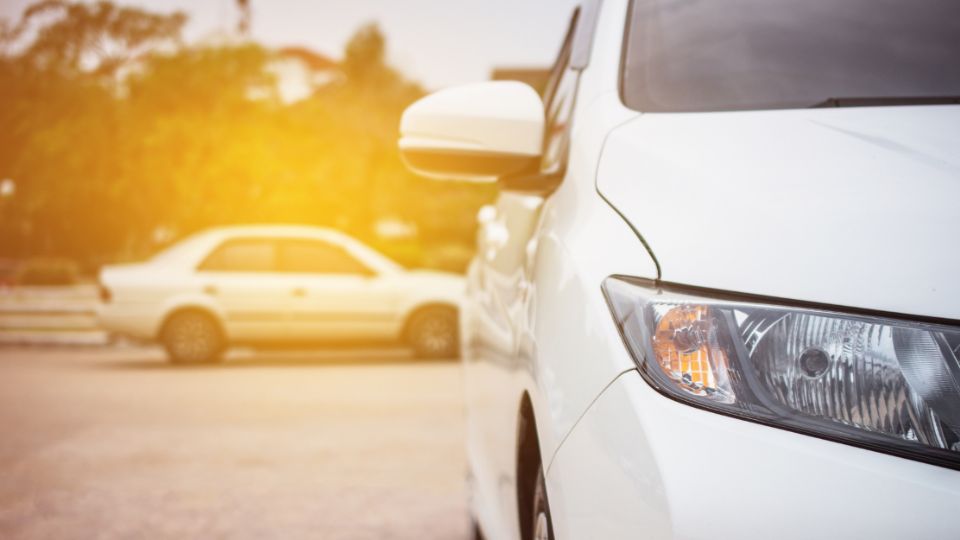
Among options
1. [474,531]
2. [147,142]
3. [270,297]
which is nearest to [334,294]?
[270,297]

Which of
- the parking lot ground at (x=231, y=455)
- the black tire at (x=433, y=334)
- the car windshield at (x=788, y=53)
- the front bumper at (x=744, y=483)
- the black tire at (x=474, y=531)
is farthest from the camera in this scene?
the black tire at (x=433, y=334)

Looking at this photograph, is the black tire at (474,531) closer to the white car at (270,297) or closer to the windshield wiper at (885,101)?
the windshield wiper at (885,101)

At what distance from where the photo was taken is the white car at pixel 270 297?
13.1 metres

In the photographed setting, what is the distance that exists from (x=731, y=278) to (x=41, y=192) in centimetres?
3351

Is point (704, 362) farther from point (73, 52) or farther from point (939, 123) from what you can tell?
point (73, 52)

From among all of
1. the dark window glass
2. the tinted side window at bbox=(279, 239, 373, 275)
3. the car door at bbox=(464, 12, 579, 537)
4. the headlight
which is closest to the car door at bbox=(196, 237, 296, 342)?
the dark window glass

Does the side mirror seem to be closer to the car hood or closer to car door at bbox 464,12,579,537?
car door at bbox 464,12,579,537

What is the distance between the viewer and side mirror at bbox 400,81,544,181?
8.64 ft

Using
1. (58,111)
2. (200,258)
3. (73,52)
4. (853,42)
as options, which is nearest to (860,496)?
(853,42)

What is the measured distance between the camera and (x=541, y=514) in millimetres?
2287

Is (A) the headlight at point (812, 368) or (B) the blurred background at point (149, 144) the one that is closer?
(A) the headlight at point (812, 368)

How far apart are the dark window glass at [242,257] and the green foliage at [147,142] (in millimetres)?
17573

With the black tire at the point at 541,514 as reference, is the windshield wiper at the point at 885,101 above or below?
above

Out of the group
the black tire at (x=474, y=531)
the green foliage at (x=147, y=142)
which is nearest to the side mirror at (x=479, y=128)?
the black tire at (x=474, y=531)
